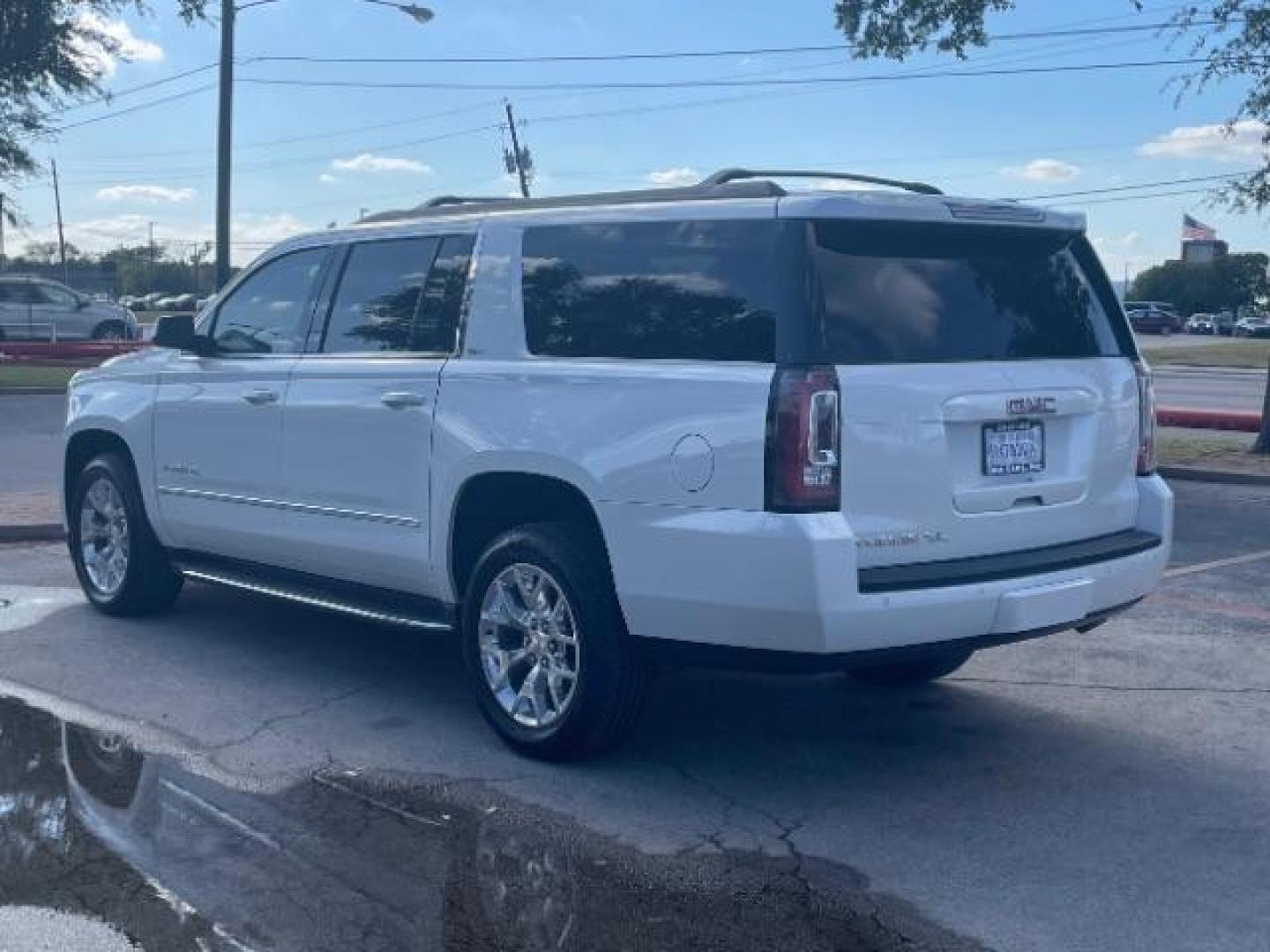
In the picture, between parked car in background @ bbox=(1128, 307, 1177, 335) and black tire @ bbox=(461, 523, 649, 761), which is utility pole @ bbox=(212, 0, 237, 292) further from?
parked car in background @ bbox=(1128, 307, 1177, 335)

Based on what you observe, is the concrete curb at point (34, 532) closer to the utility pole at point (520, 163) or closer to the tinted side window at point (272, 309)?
the tinted side window at point (272, 309)

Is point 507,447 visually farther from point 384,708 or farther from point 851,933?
point 851,933

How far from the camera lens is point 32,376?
1025 inches

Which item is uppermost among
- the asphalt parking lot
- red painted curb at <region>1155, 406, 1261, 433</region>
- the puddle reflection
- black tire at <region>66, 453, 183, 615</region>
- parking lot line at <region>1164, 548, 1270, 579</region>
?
black tire at <region>66, 453, 183, 615</region>

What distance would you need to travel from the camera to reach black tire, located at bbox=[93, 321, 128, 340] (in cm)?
3572

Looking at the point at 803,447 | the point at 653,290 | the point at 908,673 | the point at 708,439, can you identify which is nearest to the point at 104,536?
the point at 653,290

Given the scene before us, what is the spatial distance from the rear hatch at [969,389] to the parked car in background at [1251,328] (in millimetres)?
72152

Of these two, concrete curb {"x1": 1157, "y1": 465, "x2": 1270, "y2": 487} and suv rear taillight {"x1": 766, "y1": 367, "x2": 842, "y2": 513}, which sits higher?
suv rear taillight {"x1": 766, "y1": 367, "x2": 842, "y2": 513}

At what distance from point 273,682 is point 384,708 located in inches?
26.8

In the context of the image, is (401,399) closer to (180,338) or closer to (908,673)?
(180,338)

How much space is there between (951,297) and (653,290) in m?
1.01

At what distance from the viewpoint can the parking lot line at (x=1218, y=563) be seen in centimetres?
945

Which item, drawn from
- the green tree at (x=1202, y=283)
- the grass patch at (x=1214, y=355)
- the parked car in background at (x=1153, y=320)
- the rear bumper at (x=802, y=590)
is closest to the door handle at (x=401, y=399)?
the rear bumper at (x=802, y=590)

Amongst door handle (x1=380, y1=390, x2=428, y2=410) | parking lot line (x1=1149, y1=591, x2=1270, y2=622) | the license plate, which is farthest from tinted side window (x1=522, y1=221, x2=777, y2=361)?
parking lot line (x1=1149, y1=591, x2=1270, y2=622)
